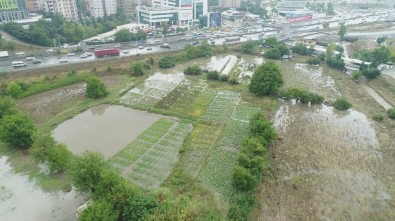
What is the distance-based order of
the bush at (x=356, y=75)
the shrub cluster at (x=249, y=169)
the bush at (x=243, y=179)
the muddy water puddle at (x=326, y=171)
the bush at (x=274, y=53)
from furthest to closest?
the bush at (x=274, y=53) → the bush at (x=356, y=75) → the bush at (x=243, y=179) → the muddy water puddle at (x=326, y=171) → the shrub cluster at (x=249, y=169)

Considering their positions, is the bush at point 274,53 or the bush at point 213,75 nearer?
the bush at point 213,75

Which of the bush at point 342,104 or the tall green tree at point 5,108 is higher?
the tall green tree at point 5,108

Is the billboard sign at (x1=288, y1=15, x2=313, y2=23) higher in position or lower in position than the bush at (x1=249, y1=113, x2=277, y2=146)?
higher

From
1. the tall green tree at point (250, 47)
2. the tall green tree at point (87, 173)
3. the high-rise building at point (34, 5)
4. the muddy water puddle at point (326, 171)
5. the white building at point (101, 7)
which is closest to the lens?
the tall green tree at point (87, 173)

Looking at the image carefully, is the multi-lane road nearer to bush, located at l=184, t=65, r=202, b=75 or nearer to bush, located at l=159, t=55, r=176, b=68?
bush, located at l=159, t=55, r=176, b=68

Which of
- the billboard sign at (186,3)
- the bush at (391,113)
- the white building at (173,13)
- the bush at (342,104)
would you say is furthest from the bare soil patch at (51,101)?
the billboard sign at (186,3)

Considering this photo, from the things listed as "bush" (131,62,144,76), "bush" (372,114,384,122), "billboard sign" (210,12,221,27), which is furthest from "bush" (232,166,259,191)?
"billboard sign" (210,12,221,27)

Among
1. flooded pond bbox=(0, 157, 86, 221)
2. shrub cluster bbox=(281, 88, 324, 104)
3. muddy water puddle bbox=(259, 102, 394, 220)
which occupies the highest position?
shrub cluster bbox=(281, 88, 324, 104)

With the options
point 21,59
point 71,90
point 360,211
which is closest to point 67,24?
point 21,59

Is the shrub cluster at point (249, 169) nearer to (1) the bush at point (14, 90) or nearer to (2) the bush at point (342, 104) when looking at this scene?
(2) the bush at point (342, 104)
